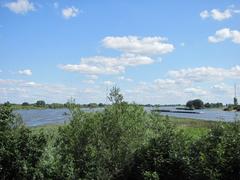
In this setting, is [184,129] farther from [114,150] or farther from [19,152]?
[19,152]

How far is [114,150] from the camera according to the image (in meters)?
16.6

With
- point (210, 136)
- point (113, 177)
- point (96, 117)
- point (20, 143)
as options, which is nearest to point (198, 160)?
point (210, 136)

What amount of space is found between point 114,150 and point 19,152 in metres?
3.48

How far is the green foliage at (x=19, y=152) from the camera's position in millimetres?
14914

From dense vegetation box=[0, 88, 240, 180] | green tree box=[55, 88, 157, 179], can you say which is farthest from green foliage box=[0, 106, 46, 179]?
green tree box=[55, 88, 157, 179]

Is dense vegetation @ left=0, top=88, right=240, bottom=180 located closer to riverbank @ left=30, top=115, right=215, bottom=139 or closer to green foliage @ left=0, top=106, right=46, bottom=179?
green foliage @ left=0, top=106, right=46, bottom=179

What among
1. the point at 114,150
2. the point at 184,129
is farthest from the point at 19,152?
the point at 184,129

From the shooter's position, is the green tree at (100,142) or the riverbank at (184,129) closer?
the green tree at (100,142)

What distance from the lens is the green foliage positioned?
14.9 m

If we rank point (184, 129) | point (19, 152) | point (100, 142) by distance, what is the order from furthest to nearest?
point (184, 129)
point (100, 142)
point (19, 152)

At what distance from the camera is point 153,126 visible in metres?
19.0

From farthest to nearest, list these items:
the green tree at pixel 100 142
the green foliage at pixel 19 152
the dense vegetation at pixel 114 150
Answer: the green tree at pixel 100 142 < the green foliage at pixel 19 152 < the dense vegetation at pixel 114 150

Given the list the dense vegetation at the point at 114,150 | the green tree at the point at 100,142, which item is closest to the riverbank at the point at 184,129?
the dense vegetation at the point at 114,150

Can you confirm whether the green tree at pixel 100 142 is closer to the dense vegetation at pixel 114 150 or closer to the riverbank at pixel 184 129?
the dense vegetation at pixel 114 150
